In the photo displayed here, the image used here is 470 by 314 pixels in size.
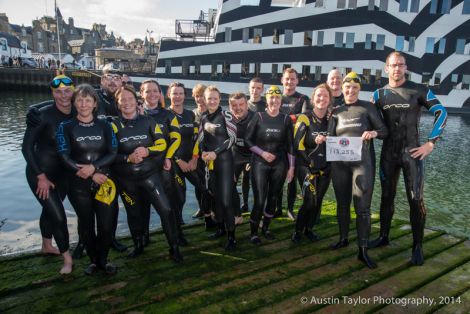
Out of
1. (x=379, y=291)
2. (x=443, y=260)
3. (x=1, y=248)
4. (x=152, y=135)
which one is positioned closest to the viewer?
(x=379, y=291)

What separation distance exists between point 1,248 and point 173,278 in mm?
4053

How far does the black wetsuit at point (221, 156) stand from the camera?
4781 mm

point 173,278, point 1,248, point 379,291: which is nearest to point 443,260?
point 379,291

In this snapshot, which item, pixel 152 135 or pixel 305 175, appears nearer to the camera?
pixel 152 135

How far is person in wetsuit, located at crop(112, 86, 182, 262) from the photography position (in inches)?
163

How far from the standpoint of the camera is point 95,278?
3963 millimetres

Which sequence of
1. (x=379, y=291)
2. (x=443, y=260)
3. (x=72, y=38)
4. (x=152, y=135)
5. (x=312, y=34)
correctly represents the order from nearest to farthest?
(x=379, y=291)
(x=152, y=135)
(x=443, y=260)
(x=312, y=34)
(x=72, y=38)

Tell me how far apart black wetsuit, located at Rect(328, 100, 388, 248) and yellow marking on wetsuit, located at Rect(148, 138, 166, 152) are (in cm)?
239

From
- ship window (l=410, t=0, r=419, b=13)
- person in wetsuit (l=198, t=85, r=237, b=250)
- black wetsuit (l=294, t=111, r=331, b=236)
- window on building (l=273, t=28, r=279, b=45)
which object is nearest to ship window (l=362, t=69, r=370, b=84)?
ship window (l=410, t=0, r=419, b=13)

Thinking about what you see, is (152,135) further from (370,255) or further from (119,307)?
(370,255)

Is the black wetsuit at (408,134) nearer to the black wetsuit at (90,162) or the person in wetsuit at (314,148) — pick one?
the person in wetsuit at (314,148)

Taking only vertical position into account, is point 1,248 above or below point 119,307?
below

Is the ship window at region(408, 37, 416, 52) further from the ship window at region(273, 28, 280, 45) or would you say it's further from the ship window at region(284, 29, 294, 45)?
the ship window at region(273, 28, 280, 45)

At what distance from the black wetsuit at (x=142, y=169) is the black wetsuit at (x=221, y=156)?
0.79m
